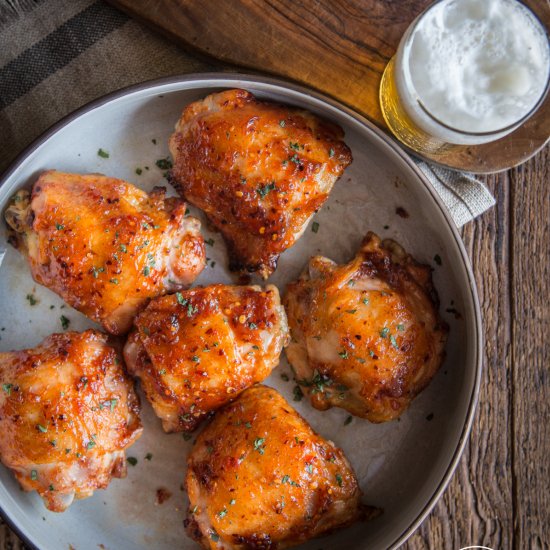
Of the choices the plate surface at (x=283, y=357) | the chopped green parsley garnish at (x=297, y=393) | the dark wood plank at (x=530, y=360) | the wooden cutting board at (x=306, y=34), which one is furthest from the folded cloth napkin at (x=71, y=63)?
the chopped green parsley garnish at (x=297, y=393)

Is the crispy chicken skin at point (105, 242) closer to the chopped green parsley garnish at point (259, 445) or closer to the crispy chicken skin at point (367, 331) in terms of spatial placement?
the crispy chicken skin at point (367, 331)

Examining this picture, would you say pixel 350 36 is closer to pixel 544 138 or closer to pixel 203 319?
pixel 544 138

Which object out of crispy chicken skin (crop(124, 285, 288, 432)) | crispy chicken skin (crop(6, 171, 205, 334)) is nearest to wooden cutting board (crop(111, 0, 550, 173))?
crispy chicken skin (crop(6, 171, 205, 334))

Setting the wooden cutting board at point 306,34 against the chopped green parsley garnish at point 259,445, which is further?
the wooden cutting board at point 306,34

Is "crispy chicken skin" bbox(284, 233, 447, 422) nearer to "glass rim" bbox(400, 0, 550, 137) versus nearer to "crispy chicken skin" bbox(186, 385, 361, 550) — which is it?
"crispy chicken skin" bbox(186, 385, 361, 550)

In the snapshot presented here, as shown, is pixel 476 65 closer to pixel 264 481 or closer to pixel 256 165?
pixel 256 165
